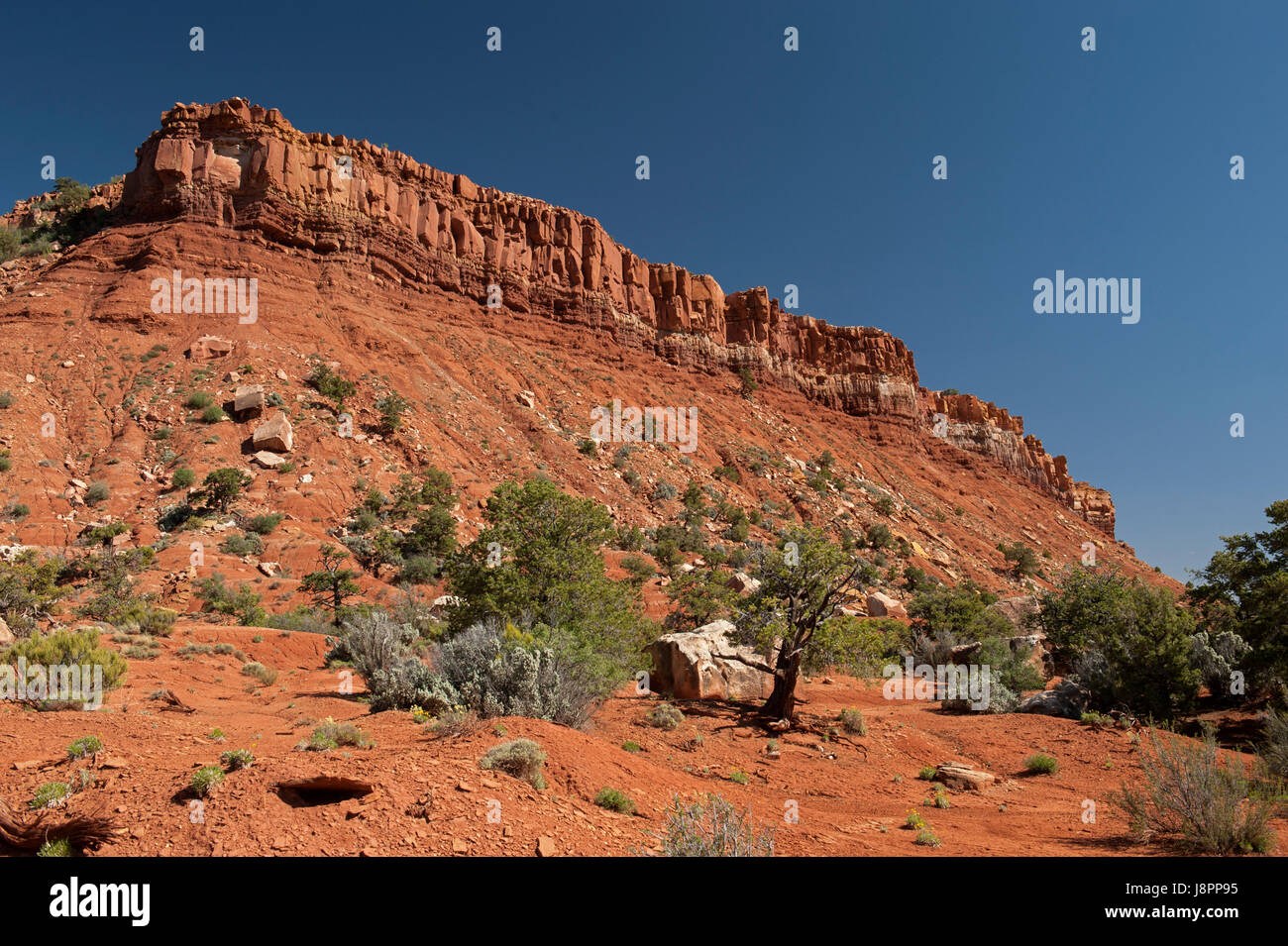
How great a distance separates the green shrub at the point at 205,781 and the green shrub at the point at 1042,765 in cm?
1178

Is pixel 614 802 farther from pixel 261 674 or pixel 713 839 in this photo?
pixel 261 674

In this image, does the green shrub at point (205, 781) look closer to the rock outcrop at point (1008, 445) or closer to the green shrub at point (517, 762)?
the green shrub at point (517, 762)

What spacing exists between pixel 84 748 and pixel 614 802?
4.70m

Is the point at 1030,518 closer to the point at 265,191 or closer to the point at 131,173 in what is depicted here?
the point at 265,191

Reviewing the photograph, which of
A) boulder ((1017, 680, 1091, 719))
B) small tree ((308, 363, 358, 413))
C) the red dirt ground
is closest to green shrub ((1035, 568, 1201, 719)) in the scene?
boulder ((1017, 680, 1091, 719))

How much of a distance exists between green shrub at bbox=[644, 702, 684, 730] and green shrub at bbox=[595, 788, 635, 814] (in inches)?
213

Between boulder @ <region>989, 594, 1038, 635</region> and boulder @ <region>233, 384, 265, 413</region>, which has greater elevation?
boulder @ <region>233, 384, 265, 413</region>

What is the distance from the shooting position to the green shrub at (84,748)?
5340 millimetres

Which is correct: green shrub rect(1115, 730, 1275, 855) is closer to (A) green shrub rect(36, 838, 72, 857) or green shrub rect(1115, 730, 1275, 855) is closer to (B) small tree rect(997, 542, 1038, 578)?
(A) green shrub rect(36, 838, 72, 857)

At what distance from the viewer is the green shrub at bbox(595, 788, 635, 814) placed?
571cm

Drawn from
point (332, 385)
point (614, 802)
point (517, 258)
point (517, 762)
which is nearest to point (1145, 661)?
point (614, 802)

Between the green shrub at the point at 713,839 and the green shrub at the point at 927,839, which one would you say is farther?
the green shrub at the point at 927,839

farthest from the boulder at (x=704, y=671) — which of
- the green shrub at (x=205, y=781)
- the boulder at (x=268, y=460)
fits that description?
the boulder at (x=268, y=460)
